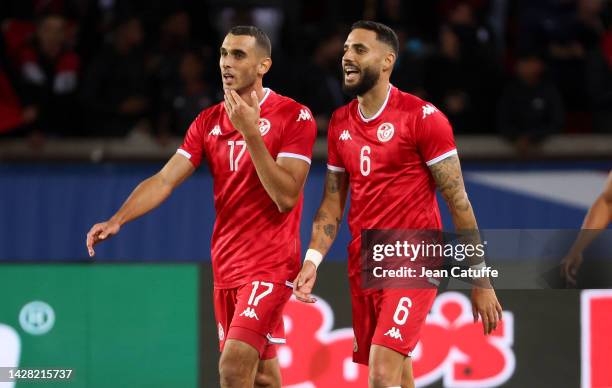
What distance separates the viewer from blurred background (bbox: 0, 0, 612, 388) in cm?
848

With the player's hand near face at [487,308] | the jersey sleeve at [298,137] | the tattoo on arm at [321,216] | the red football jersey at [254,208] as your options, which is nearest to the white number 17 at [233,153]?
the red football jersey at [254,208]

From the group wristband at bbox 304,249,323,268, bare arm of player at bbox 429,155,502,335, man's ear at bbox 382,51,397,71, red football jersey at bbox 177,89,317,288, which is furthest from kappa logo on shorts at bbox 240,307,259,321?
man's ear at bbox 382,51,397,71

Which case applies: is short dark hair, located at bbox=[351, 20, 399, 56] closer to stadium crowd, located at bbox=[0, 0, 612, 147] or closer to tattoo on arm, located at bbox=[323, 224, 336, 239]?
tattoo on arm, located at bbox=[323, 224, 336, 239]

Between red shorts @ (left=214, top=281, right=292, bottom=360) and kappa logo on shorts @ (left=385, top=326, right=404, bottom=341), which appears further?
red shorts @ (left=214, top=281, right=292, bottom=360)

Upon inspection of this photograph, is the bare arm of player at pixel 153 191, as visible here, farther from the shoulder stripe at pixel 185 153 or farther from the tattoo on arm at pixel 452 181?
the tattoo on arm at pixel 452 181

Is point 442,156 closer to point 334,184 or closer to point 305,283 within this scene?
point 334,184

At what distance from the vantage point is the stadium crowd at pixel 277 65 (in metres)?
10.7

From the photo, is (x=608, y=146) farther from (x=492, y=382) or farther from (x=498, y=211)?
(x=492, y=382)

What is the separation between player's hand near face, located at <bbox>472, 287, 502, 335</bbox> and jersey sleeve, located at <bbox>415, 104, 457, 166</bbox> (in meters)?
0.78

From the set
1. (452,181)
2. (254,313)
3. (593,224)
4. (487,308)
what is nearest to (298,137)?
(452,181)

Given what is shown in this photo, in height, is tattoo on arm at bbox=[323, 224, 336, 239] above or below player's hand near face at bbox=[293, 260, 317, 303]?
above

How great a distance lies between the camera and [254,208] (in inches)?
277

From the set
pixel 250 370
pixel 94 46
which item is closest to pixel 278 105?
pixel 250 370

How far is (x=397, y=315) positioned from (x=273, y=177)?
3.42ft
